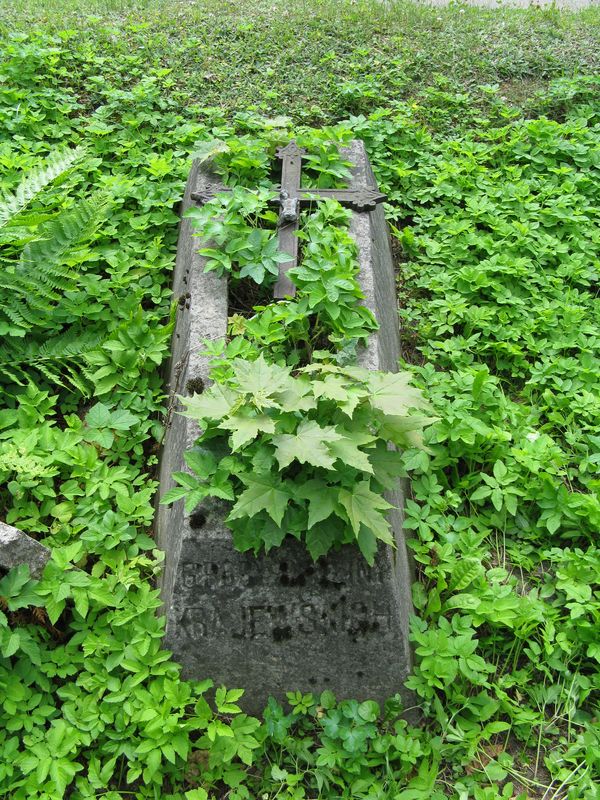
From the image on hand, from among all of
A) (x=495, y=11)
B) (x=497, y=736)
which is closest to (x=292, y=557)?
(x=497, y=736)

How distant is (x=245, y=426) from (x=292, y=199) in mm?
1843

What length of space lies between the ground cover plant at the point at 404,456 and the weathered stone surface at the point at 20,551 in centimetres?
6

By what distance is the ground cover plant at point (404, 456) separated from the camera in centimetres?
302

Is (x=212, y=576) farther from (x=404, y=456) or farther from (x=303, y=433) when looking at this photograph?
(x=404, y=456)

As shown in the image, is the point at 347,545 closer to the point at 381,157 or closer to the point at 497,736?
the point at 497,736

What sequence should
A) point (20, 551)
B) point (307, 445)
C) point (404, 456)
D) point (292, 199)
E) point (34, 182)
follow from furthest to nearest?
point (34, 182)
point (292, 199)
point (404, 456)
point (20, 551)
point (307, 445)

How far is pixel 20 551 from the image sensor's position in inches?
122

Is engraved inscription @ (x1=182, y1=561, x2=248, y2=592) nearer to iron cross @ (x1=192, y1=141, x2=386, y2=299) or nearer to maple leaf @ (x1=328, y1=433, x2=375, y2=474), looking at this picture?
maple leaf @ (x1=328, y1=433, x2=375, y2=474)

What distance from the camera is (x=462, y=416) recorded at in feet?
13.1

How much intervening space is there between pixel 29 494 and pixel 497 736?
8.12ft

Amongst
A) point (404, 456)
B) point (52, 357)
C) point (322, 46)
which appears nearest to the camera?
point (404, 456)

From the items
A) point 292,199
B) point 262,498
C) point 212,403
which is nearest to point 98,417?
point 212,403

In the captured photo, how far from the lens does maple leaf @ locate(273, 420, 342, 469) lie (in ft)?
8.96

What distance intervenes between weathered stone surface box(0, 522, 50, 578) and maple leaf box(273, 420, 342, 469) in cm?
119
